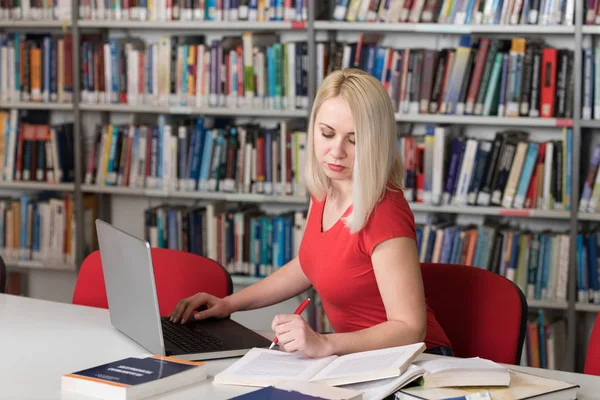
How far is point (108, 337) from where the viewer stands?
1869 mm

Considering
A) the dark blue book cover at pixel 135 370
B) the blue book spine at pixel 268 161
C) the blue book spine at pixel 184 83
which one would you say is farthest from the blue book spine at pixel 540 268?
the dark blue book cover at pixel 135 370

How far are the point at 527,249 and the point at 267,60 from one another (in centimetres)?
130

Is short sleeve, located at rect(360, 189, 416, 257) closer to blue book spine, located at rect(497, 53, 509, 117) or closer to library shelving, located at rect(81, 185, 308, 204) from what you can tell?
blue book spine, located at rect(497, 53, 509, 117)

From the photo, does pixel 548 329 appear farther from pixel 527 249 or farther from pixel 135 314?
pixel 135 314

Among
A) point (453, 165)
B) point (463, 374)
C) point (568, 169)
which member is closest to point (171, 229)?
point (453, 165)

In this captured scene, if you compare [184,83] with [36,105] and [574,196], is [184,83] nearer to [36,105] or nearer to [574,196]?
[36,105]

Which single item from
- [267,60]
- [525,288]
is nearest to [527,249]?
[525,288]

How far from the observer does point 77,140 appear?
398 centimetres

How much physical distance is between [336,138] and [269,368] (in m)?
0.57

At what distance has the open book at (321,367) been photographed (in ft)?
4.81

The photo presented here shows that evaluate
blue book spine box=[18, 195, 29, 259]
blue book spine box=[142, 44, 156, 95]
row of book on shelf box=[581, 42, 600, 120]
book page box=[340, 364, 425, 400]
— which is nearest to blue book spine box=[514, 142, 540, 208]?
row of book on shelf box=[581, 42, 600, 120]

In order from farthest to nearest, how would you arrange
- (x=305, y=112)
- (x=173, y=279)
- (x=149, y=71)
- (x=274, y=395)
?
(x=149, y=71), (x=305, y=112), (x=173, y=279), (x=274, y=395)

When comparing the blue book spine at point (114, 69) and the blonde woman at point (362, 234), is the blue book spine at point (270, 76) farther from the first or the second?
the blonde woman at point (362, 234)

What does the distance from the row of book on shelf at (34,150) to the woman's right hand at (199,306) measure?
222 cm
